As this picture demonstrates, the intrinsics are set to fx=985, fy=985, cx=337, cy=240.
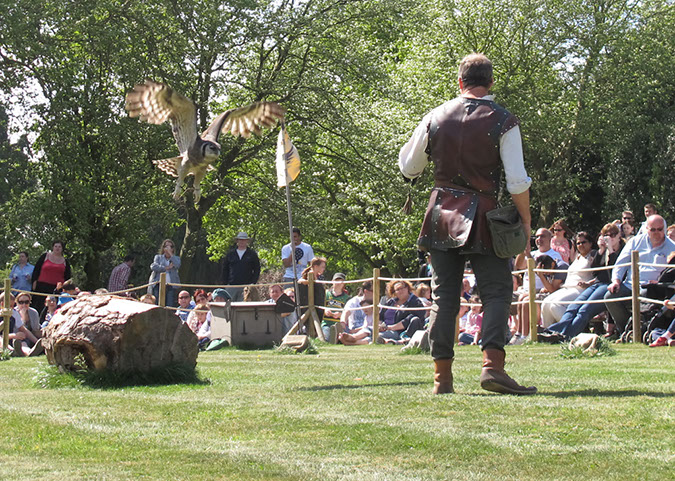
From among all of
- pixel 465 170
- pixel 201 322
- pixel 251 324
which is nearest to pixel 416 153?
pixel 465 170

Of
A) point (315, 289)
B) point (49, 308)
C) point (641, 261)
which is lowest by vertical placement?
point (49, 308)

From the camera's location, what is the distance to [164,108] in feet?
39.5

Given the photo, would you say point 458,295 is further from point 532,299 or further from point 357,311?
point 357,311

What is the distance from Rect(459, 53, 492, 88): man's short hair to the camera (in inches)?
241

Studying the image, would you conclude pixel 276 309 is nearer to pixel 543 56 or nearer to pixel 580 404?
pixel 580 404

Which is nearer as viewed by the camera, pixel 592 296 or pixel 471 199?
pixel 471 199

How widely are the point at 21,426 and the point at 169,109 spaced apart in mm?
7159

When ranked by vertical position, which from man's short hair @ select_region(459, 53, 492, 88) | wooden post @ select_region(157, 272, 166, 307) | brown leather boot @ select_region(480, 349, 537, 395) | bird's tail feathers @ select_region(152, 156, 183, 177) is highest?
bird's tail feathers @ select_region(152, 156, 183, 177)

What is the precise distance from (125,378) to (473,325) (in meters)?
7.60

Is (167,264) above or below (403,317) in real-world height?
above

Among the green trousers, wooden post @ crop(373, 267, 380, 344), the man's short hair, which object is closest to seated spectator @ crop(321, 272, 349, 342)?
wooden post @ crop(373, 267, 380, 344)

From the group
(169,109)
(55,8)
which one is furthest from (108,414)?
(55,8)

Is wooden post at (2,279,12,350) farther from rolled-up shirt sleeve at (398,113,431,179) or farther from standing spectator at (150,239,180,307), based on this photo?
rolled-up shirt sleeve at (398,113,431,179)

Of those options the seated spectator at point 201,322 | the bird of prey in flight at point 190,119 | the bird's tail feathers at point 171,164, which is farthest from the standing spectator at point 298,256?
the bird of prey in flight at point 190,119
